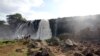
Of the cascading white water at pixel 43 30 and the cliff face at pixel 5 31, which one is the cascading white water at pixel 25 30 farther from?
the cliff face at pixel 5 31

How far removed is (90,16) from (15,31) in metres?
22.0

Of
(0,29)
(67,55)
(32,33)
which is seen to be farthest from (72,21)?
(0,29)

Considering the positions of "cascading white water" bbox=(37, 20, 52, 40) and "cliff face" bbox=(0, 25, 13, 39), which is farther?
"cliff face" bbox=(0, 25, 13, 39)

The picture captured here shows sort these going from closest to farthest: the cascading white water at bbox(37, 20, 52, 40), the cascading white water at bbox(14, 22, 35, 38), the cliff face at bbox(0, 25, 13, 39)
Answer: the cascading white water at bbox(37, 20, 52, 40) < the cascading white water at bbox(14, 22, 35, 38) < the cliff face at bbox(0, 25, 13, 39)

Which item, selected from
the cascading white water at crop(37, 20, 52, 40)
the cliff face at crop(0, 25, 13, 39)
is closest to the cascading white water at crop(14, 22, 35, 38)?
the cascading white water at crop(37, 20, 52, 40)

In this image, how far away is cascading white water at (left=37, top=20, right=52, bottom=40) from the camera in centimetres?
4190

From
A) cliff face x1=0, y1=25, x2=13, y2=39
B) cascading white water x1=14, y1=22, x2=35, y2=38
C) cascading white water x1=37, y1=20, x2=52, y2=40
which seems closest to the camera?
cascading white water x1=37, y1=20, x2=52, y2=40

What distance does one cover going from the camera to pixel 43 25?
4431 cm

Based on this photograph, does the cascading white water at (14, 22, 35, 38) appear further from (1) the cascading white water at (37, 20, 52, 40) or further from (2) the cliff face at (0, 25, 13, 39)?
(2) the cliff face at (0, 25, 13, 39)

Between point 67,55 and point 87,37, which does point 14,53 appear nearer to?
point 67,55

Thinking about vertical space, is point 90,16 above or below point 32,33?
above

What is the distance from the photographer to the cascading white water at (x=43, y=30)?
4190cm

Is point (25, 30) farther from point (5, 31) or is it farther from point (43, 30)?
point (5, 31)

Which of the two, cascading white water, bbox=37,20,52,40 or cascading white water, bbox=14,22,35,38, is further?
cascading white water, bbox=14,22,35,38
